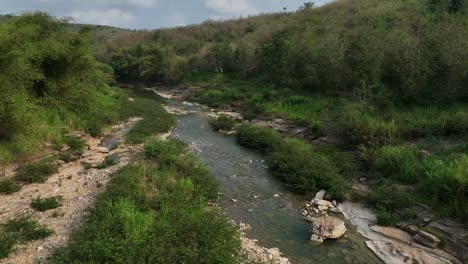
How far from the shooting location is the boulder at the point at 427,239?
11.4 metres

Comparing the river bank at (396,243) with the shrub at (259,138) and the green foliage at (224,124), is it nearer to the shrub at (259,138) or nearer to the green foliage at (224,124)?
the shrub at (259,138)

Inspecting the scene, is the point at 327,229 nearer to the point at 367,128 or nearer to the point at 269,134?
the point at 367,128

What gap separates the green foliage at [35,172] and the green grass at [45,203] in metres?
2.49

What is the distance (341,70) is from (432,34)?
749cm

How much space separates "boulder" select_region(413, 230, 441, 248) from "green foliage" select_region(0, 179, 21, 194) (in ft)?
49.4

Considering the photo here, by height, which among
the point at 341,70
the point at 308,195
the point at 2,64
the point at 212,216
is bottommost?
the point at 308,195

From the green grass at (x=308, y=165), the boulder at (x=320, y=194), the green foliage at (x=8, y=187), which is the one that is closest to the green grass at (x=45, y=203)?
the green foliage at (x=8, y=187)

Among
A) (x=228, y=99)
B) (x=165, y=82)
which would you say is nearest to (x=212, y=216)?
A: (x=228, y=99)

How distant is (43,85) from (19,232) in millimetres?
13276

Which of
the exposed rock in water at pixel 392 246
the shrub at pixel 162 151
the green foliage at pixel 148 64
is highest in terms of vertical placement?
the green foliage at pixel 148 64

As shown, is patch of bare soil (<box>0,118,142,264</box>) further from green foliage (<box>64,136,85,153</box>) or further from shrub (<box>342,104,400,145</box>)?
shrub (<box>342,104,400,145</box>)

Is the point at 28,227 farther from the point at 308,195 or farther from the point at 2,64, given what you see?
the point at 308,195

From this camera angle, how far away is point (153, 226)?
10539mm

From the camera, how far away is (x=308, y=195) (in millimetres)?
15602
